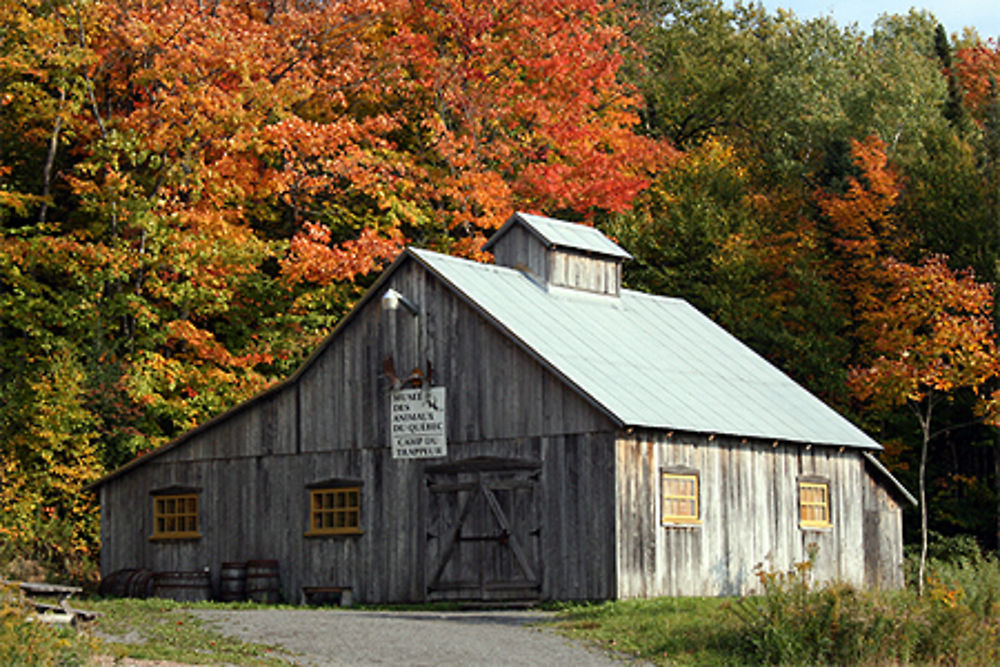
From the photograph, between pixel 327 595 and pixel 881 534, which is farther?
pixel 881 534

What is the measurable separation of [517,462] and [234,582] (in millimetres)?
6550

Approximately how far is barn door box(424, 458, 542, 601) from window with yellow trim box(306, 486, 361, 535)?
1826 mm

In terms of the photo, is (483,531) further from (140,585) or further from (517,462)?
(140,585)

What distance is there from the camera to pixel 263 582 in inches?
1049

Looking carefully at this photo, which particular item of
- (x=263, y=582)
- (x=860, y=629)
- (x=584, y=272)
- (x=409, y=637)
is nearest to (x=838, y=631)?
(x=860, y=629)

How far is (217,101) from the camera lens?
32.8m

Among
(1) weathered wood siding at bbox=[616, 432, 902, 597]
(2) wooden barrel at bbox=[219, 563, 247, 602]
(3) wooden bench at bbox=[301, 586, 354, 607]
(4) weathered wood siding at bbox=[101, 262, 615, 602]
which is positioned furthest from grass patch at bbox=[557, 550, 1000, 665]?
(2) wooden barrel at bbox=[219, 563, 247, 602]

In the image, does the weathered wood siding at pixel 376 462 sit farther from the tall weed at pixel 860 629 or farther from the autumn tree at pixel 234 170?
the tall weed at pixel 860 629

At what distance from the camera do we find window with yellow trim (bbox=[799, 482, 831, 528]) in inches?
1070

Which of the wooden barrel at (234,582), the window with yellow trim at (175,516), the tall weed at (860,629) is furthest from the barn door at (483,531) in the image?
the tall weed at (860,629)

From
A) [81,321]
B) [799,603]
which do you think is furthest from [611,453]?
[81,321]

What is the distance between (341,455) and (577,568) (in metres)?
5.65

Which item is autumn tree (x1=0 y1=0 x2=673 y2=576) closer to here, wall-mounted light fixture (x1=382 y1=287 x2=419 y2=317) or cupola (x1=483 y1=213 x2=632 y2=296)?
cupola (x1=483 y1=213 x2=632 y2=296)

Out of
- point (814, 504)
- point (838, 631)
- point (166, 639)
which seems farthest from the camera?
point (814, 504)
